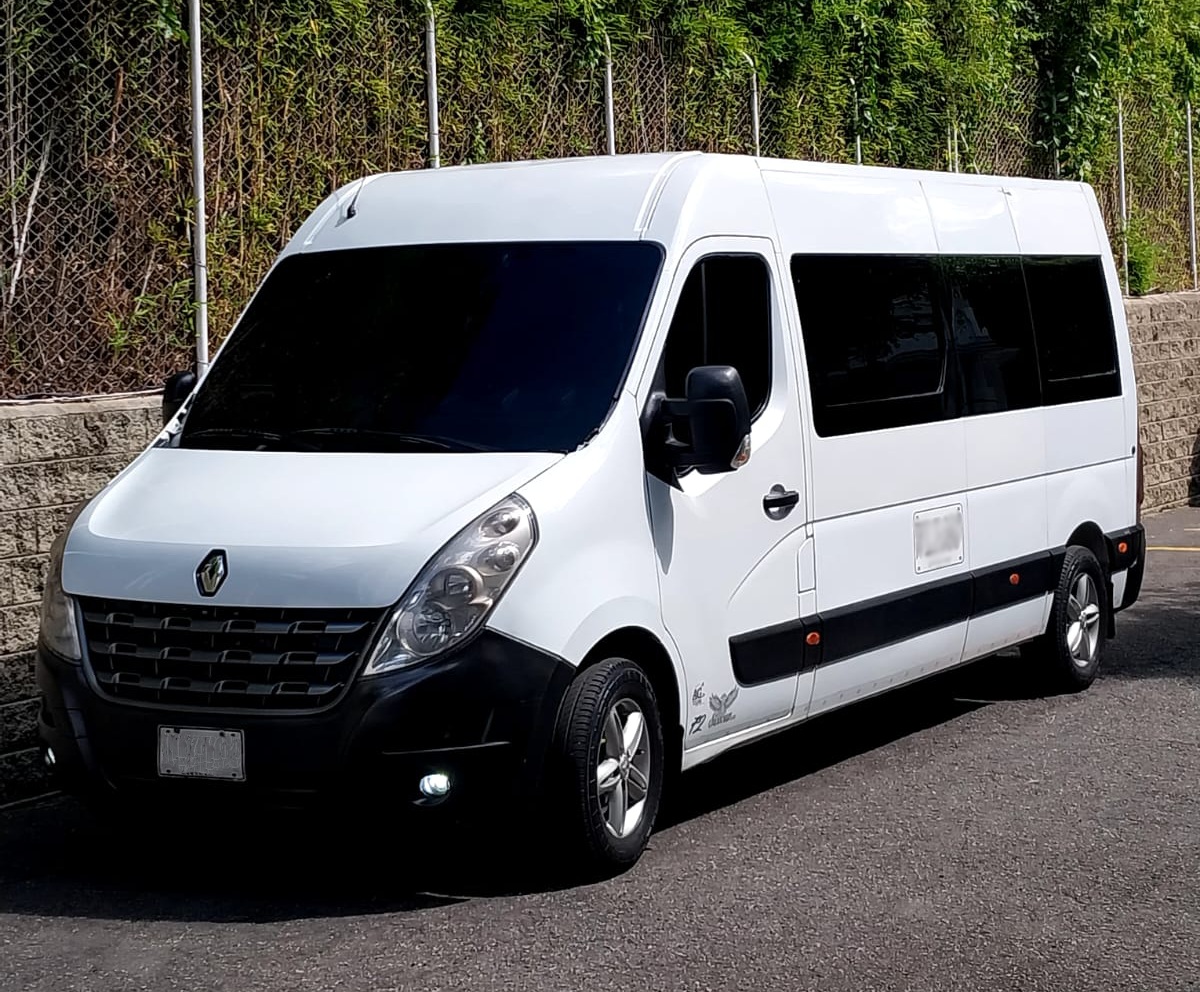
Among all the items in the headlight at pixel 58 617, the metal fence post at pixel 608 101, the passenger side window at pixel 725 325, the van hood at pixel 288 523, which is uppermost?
the metal fence post at pixel 608 101

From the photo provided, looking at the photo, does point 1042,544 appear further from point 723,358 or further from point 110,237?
point 110,237

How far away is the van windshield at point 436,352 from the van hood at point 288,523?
17 centimetres

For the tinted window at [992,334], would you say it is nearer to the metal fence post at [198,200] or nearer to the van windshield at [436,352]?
the van windshield at [436,352]

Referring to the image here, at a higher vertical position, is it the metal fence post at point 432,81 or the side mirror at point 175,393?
the metal fence post at point 432,81

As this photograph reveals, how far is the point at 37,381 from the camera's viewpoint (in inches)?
366

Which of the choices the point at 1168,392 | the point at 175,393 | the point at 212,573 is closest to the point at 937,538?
the point at 175,393

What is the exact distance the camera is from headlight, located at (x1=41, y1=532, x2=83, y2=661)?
21.5 ft

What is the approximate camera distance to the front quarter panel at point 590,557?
20.6 ft

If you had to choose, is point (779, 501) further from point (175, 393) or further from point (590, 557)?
point (175, 393)

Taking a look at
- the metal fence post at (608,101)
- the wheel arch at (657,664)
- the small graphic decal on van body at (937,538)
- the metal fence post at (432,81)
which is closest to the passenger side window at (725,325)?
the wheel arch at (657,664)

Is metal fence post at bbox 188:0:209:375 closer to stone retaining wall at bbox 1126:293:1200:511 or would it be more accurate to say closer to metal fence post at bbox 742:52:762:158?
metal fence post at bbox 742:52:762:158

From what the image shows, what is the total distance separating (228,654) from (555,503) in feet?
3.54

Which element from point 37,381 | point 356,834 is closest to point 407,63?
point 37,381

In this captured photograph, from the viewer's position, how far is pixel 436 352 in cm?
714
